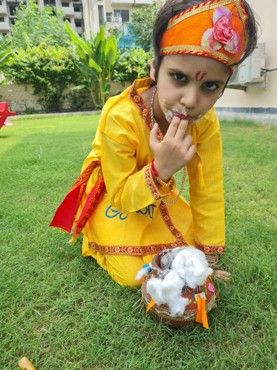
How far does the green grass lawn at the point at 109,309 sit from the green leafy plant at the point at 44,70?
8.37 metres

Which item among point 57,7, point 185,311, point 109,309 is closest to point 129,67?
point 109,309

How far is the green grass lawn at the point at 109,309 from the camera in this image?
38.1 inches

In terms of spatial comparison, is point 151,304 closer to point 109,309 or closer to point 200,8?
point 109,309

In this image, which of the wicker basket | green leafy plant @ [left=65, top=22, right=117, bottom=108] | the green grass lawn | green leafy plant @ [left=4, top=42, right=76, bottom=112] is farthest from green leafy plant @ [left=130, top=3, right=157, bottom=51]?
the wicker basket

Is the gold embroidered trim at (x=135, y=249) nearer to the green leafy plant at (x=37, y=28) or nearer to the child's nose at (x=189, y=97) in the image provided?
the child's nose at (x=189, y=97)

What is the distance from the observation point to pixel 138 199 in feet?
3.64

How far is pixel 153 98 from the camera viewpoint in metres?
1.22

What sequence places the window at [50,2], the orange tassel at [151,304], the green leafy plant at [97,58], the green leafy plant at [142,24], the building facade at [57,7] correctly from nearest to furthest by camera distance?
1. the orange tassel at [151,304]
2. the green leafy plant at [97,58]
3. the green leafy plant at [142,24]
4. the building facade at [57,7]
5. the window at [50,2]

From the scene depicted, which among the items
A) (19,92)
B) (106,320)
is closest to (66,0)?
(19,92)

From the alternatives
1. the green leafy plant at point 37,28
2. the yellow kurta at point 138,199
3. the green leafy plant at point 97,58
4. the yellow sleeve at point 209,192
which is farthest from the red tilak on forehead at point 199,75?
the green leafy plant at point 37,28

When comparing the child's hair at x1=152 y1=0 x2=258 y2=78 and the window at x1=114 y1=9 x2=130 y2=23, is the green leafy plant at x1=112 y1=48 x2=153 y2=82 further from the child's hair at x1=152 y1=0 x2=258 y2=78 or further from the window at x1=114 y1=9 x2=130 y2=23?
the window at x1=114 y1=9 x2=130 y2=23

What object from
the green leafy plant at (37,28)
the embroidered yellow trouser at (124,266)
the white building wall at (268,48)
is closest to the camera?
the embroidered yellow trouser at (124,266)

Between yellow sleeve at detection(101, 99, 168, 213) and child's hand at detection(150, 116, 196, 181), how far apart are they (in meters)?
0.10

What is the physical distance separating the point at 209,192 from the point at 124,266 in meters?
0.46
